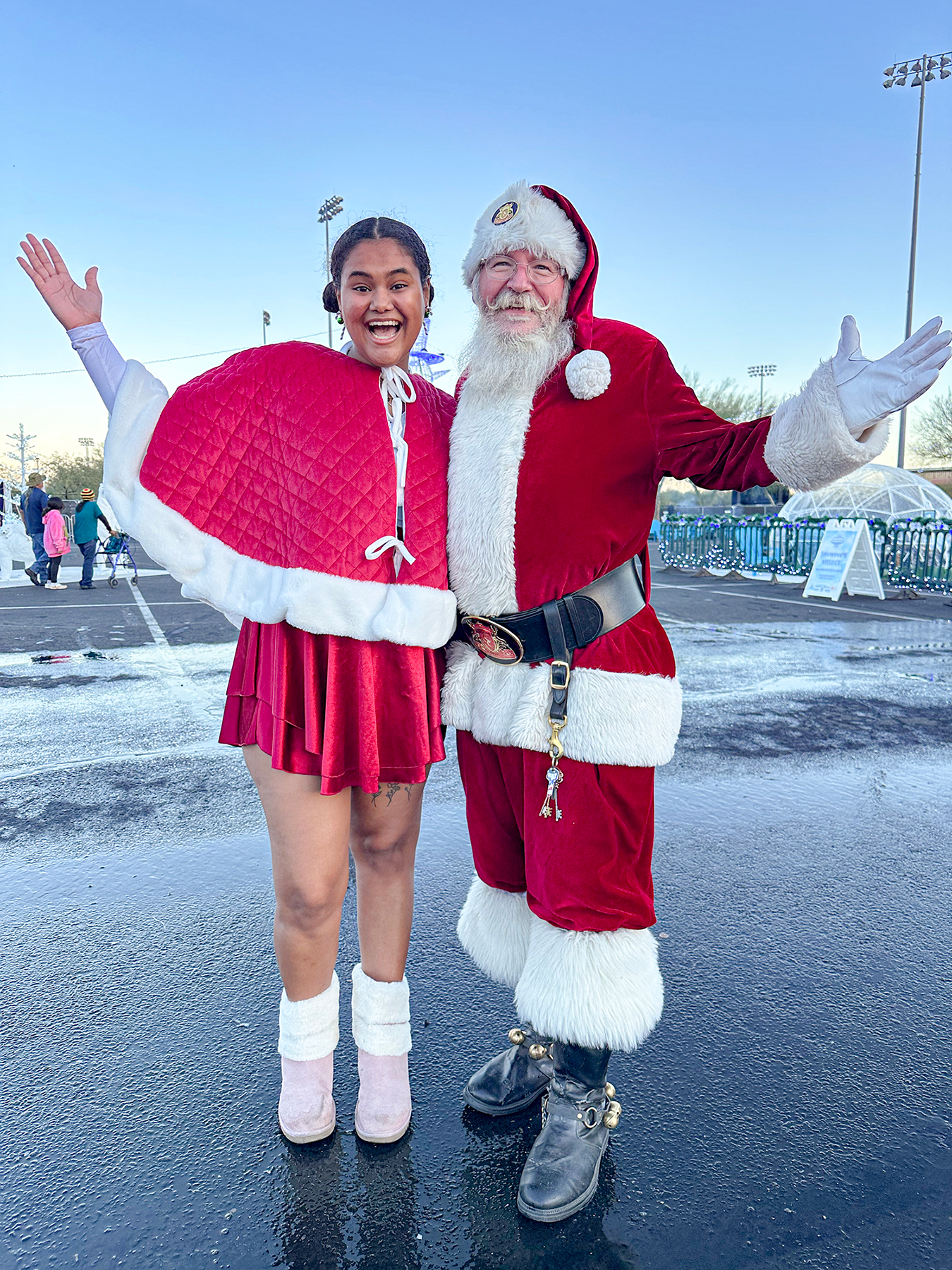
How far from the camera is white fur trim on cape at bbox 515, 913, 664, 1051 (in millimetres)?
1883

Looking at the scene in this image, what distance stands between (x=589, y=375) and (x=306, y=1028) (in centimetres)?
159

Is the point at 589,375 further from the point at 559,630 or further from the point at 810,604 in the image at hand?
the point at 810,604

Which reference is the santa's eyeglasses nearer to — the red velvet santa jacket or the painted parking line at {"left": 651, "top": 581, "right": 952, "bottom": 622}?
the red velvet santa jacket

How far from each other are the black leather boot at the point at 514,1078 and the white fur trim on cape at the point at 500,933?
0.15 m

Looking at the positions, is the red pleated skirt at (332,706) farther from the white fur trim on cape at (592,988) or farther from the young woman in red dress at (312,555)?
the white fur trim on cape at (592,988)

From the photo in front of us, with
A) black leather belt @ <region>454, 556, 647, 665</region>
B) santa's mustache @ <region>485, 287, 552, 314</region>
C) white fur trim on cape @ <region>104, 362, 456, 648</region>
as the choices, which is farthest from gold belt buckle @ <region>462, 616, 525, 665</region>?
santa's mustache @ <region>485, 287, 552, 314</region>

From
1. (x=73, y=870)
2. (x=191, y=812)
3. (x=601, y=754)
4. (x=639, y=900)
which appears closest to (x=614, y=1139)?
(x=639, y=900)

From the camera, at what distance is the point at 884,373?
1706 millimetres

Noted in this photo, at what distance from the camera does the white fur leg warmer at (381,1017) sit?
2043mm

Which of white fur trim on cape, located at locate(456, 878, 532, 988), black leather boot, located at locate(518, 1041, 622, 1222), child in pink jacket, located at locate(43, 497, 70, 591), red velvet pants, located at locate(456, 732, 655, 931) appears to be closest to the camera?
black leather boot, located at locate(518, 1041, 622, 1222)

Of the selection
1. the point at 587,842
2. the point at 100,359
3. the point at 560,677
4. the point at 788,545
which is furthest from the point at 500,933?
the point at 788,545

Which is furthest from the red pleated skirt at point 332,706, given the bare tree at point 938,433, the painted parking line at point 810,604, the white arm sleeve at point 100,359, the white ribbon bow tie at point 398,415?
the bare tree at point 938,433

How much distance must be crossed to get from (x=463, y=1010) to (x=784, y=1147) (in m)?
0.92

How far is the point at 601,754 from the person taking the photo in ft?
6.30
